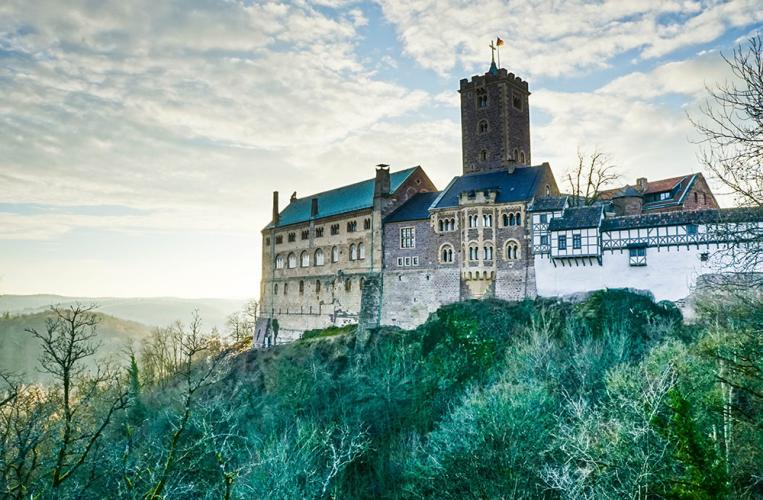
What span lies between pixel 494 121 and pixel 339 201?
564 inches

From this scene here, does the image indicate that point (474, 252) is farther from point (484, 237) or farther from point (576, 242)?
point (576, 242)

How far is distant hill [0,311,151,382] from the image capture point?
79.1 metres

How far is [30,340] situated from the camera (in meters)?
90.4

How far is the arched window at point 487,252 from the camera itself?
119ft

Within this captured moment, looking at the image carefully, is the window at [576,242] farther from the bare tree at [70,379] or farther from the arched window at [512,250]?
the bare tree at [70,379]

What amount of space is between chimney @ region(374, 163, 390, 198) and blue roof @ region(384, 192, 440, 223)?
5.43 ft

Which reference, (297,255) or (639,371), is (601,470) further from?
(297,255)

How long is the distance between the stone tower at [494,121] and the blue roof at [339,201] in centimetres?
523

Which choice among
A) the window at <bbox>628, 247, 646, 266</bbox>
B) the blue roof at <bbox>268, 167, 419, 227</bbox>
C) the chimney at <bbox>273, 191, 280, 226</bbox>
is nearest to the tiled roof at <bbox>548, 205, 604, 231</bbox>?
the window at <bbox>628, 247, 646, 266</bbox>

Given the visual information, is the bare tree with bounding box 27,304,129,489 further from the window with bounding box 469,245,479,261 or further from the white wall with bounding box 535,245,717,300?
the window with bounding box 469,245,479,261

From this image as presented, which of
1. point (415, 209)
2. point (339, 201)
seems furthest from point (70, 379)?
point (339, 201)

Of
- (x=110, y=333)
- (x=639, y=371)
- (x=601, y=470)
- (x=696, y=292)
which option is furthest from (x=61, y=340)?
(x=110, y=333)

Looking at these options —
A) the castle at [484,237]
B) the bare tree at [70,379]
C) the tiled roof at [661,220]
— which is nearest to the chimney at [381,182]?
the castle at [484,237]

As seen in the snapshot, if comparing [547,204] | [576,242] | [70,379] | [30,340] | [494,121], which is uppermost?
[494,121]
